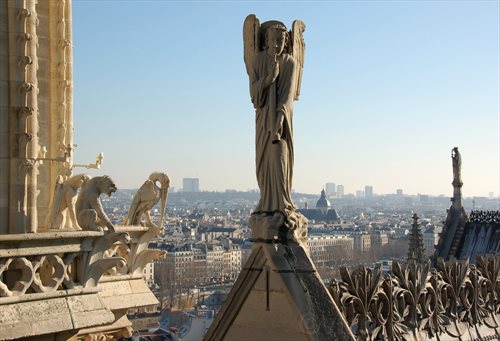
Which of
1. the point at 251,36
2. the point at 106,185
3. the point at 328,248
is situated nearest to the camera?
the point at 251,36

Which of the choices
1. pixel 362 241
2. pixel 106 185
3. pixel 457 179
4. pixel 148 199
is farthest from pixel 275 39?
pixel 362 241

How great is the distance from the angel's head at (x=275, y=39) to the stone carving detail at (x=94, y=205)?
2473 mm

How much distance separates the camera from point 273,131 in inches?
244

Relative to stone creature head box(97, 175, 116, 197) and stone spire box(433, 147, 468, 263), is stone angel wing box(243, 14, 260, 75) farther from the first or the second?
stone spire box(433, 147, 468, 263)

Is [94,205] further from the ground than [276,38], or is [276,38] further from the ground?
[276,38]

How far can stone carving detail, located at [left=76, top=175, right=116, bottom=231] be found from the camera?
26.0ft

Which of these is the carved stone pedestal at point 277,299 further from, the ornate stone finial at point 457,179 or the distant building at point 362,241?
the distant building at point 362,241

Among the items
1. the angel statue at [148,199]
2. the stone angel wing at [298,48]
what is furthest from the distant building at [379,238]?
the stone angel wing at [298,48]

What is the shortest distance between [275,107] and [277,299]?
1315 mm

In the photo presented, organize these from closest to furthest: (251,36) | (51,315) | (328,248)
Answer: (251,36) < (51,315) < (328,248)

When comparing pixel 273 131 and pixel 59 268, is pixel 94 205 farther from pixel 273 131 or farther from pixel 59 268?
pixel 273 131

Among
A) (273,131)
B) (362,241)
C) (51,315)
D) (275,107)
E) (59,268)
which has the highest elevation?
(275,107)

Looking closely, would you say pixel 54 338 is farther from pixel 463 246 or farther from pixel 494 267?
pixel 463 246

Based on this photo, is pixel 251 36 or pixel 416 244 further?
pixel 416 244
